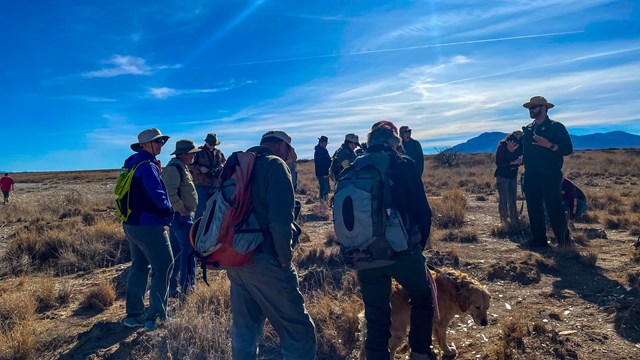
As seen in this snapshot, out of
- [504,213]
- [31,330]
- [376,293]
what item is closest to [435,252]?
[504,213]

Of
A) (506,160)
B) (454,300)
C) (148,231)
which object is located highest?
(506,160)

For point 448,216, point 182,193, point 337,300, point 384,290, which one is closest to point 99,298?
point 182,193

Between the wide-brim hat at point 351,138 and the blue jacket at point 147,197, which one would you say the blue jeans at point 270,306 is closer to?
the blue jacket at point 147,197

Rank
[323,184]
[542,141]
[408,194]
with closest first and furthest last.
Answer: [408,194]
[542,141]
[323,184]

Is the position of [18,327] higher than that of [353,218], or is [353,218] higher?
[353,218]

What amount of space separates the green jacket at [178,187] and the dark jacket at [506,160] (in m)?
6.02

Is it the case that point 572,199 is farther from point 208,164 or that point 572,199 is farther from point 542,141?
point 208,164

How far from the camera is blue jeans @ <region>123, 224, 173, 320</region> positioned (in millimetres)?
4172

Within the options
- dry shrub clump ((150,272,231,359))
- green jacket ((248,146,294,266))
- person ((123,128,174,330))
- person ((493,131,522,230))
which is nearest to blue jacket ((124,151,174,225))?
person ((123,128,174,330))

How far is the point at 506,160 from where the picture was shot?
821 cm

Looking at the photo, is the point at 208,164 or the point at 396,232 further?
the point at 208,164

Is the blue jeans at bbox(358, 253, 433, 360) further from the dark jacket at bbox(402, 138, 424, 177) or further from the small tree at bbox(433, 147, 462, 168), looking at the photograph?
the small tree at bbox(433, 147, 462, 168)

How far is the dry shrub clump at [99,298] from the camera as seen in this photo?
540 centimetres

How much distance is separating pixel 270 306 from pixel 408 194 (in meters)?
1.21
